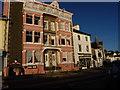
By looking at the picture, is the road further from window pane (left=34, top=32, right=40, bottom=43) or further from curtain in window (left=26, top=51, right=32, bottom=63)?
window pane (left=34, top=32, right=40, bottom=43)

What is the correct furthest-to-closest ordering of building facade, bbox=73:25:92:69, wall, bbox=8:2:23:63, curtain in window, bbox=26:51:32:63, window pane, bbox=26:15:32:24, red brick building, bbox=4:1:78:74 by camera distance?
building facade, bbox=73:25:92:69
window pane, bbox=26:15:32:24
curtain in window, bbox=26:51:32:63
red brick building, bbox=4:1:78:74
wall, bbox=8:2:23:63

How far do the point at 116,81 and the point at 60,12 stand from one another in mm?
21916

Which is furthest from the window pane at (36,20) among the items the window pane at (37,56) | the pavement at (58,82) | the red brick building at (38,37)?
the pavement at (58,82)

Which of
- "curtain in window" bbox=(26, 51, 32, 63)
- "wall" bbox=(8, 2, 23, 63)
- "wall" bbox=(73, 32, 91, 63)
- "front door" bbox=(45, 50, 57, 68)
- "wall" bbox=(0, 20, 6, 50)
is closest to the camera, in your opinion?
"wall" bbox=(0, 20, 6, 50)

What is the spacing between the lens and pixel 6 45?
18.6 metres

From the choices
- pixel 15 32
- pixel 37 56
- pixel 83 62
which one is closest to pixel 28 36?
pixel 15 32

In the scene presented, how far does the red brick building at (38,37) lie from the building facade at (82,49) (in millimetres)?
1944

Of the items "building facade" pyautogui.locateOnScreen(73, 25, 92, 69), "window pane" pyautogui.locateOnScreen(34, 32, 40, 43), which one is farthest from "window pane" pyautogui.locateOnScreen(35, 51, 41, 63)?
"building facade" pyautogui.locateOnScreen(73, 25, 92, 69)

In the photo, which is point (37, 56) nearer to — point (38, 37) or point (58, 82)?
point (38, 37)

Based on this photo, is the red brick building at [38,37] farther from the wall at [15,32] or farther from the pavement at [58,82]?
the pavement at [58,82]

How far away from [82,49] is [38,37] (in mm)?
12415

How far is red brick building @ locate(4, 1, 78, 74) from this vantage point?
1981 cm

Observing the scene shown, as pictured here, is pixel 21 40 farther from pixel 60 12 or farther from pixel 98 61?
pixel 98 61

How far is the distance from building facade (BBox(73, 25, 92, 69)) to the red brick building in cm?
194
